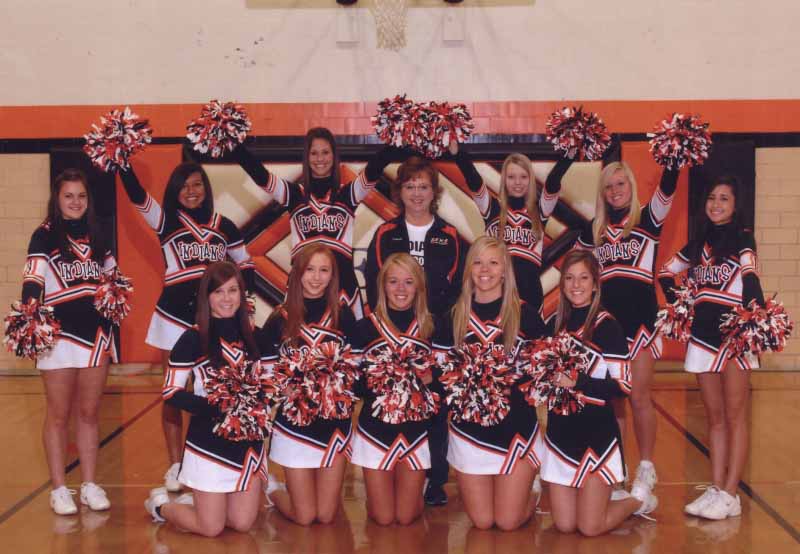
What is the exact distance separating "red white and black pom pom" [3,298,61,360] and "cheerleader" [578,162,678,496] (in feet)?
8.08

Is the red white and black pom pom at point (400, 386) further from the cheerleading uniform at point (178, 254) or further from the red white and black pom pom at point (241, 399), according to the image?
the cheerleading uniform at point (178, 254)

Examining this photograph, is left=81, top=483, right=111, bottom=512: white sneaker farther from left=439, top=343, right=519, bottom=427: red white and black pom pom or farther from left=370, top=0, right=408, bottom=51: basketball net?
left=370, top=0, right=408, bottom=51: basketball net

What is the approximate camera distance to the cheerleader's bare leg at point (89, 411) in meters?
3.79

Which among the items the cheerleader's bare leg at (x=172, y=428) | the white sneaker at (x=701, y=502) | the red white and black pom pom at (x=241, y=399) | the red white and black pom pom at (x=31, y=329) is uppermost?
the red white and black pom pom at (x=31, y=329)

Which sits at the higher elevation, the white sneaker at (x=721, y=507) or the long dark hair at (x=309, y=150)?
the long dark hair at (x=309, y=150)

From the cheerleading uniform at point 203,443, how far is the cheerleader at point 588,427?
1183 millimetres

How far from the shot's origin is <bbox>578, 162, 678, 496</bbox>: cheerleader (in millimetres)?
3994

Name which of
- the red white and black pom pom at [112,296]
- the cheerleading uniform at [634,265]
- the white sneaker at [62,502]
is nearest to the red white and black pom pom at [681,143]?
the cheerleading uniform at [634,265]

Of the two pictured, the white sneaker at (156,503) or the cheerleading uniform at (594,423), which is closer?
the cheerleading uniform at (594,423)

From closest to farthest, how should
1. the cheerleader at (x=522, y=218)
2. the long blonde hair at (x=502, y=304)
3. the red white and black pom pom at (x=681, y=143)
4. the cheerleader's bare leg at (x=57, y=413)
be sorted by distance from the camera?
the long blonde hair at (x=502, y=304), the cheerleader's bare leg at (x=57, y=413), the red white and black pom pom at (x=681, y=143), the cheerleader at (x=522, y=218)

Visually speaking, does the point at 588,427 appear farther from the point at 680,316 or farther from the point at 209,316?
the point at 209,316

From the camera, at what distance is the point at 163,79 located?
659cm

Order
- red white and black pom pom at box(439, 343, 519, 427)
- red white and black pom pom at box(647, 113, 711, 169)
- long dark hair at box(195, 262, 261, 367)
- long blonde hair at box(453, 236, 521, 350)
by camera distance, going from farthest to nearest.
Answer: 1. red white and black pom pom at box(647, 113, 711, 169)
2. long blonde hair at box(453, 236, 521, 350)
3. long dark hair at box(195, 262, 261, 367)
4. red white and black pom pom at box(439, 343, 519, 427)

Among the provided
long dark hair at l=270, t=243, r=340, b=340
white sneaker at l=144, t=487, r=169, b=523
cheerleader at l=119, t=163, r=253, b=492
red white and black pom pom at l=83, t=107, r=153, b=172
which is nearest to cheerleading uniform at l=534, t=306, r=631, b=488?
long dark hair at l=270, t=243, r=340, b=340
